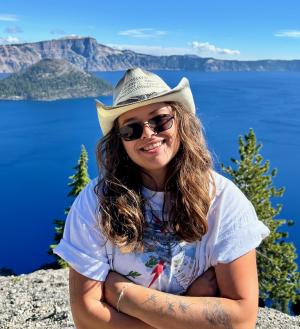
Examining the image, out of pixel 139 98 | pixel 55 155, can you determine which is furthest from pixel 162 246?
pixel 55 155

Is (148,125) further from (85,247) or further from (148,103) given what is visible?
(85,247)

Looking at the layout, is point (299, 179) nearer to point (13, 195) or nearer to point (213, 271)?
point (13, 195)

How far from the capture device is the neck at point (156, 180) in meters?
2.04

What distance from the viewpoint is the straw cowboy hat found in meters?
1.96

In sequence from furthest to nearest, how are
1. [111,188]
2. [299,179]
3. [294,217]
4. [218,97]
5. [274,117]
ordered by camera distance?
1. [218,97]
2. [274,117]
3. [299,179]
4. [294,217]
5. [111,188]

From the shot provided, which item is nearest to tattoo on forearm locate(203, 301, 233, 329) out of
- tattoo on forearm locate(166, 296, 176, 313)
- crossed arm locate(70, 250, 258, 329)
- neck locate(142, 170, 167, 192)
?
crossed arm locate(70, 250, 258, 329)

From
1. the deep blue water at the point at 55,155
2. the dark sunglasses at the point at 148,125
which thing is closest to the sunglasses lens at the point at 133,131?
the dark sunglasses at the point at 148,125

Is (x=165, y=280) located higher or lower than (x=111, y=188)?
lower

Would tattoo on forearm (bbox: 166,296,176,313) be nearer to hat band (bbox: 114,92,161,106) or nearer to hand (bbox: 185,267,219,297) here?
hand (bbox: 185,267,219,297)

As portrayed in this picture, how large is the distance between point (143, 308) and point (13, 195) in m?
51.8

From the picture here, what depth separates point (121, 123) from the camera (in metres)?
2.05

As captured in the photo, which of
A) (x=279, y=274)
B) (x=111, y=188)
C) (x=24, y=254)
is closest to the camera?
(x=111, y=188)

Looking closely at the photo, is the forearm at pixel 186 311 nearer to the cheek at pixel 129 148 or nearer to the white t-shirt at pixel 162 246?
the white t-shirt at pixel 162 246

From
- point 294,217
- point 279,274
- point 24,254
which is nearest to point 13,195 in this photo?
point 24,254
